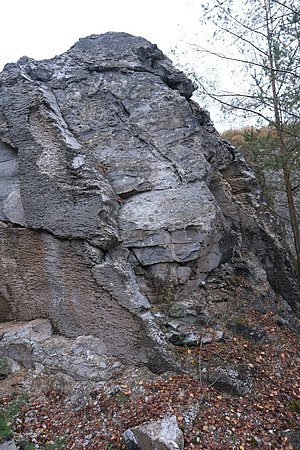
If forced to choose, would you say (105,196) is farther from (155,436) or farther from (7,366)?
(155,436)

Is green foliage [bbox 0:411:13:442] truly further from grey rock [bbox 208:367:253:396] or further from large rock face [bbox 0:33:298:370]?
grey rock [bbox 208:367:253:396]

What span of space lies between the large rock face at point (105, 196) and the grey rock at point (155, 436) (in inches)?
39.9

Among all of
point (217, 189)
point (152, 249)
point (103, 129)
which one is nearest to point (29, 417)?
point (152, 249)

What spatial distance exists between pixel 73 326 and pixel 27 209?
1801 mm

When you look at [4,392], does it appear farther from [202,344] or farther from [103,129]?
[103,129]

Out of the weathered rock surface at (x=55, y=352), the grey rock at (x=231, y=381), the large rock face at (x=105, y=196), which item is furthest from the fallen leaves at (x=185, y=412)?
the large rock face at (x=105, y=196)

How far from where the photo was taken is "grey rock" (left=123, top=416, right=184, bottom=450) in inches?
156

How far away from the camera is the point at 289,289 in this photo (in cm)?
823

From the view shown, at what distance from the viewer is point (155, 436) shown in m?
4.04

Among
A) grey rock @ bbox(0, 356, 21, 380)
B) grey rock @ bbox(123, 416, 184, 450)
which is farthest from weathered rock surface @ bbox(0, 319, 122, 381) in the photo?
grey rock @ bbox(123, 416, 184, 450)

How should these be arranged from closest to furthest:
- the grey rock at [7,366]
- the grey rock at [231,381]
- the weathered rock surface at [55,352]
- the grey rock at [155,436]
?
the grey rock at [155,436], the grey rock at [231,381], the weathered rock surface at [55,352], the grey rock at [7,366]

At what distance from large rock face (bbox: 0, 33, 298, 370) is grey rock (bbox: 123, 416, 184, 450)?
39.9 inches

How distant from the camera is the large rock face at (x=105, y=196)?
5680 mm

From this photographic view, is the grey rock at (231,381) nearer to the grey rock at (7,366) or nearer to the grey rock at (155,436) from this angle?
the grey rock at (155,436)
